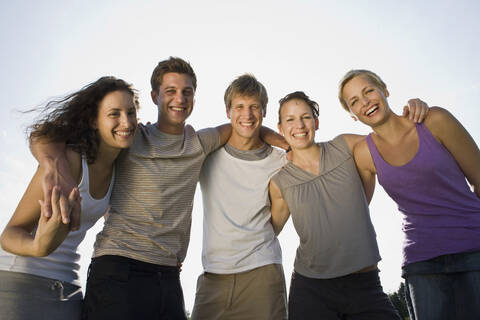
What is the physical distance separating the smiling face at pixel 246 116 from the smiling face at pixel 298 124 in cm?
39

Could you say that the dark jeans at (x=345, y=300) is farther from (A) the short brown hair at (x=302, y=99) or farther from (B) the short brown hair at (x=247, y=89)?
(B) the short brown hair at (x=247, y=89)

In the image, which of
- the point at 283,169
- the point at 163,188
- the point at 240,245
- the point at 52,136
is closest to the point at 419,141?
the point at 283,169

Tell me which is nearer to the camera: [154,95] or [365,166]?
[365,166]

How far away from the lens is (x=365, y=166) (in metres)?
4.50

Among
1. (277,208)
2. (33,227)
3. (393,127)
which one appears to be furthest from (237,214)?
(33,227)

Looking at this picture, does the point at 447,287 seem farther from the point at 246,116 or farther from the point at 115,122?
the point at 115,122

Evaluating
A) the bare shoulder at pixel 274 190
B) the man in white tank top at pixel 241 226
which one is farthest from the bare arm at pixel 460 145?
the man in white tank top at pixel 241 226

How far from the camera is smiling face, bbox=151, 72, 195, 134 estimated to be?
4789 millimetres

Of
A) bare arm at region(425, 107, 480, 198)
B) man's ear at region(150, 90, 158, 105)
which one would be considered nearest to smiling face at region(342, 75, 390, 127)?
bare arm at region(425, 107, 480, 198)

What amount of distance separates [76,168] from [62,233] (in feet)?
3.35

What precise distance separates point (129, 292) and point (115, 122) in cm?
165

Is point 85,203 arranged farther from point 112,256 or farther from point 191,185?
point 191,185

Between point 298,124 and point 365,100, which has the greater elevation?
point 365,100

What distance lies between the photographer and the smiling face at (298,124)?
15.5 feet
